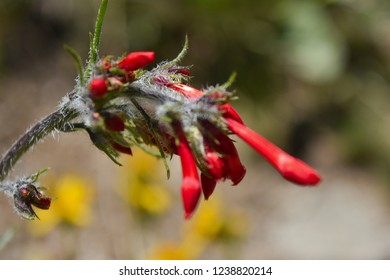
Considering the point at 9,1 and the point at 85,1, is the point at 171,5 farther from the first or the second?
the point at 9,1

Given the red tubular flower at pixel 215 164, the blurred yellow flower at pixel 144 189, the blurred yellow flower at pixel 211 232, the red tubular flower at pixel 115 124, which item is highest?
the blurred yellow flower at pixel 144 189

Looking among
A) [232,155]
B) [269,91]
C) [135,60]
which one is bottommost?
[232,155]

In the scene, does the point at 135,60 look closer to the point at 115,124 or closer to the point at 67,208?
the point at 115,124

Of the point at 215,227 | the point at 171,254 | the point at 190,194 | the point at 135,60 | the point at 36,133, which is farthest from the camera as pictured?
the point at 215,227

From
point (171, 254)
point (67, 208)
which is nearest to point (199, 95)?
point (171, 254)

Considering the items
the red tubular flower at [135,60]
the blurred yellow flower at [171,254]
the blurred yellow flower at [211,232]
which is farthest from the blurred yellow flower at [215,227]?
the red tubular flower at [135,60]

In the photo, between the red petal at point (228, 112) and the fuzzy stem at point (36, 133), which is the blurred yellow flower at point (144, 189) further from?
the red petal at point (228, 112)
